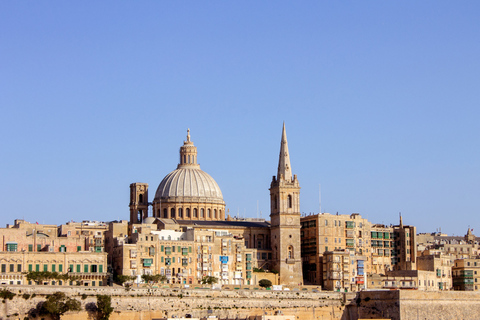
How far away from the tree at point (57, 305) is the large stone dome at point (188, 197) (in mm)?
30360

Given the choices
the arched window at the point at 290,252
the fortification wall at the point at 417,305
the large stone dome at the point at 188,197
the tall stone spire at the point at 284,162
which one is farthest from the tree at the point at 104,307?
the large stone dome at the point at 188,197

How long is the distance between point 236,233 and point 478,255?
3115cm

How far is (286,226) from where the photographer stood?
313 ft

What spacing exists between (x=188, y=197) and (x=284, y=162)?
12109 millimetres

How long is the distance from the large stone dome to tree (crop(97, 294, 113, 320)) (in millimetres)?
28768

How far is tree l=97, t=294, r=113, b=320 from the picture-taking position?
2948 inches

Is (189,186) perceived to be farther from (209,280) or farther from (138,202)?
(209,280)

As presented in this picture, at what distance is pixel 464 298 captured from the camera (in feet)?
281

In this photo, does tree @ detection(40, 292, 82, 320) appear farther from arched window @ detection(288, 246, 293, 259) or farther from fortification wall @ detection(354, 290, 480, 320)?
arched window @ detection(288, 246, 293, 259)

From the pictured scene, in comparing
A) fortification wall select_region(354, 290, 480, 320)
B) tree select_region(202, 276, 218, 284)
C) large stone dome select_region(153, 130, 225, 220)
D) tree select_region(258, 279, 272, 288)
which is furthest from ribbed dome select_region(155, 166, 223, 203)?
fortification wall select_region(354, 290, 480, 320)

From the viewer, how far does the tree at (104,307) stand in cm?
7488

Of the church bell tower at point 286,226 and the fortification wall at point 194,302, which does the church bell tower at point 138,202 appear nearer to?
the church bell tower at point 286,226

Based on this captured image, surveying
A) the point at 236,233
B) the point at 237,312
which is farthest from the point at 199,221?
the point at 237,312

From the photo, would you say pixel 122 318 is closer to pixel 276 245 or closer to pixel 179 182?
pixel 276 245
